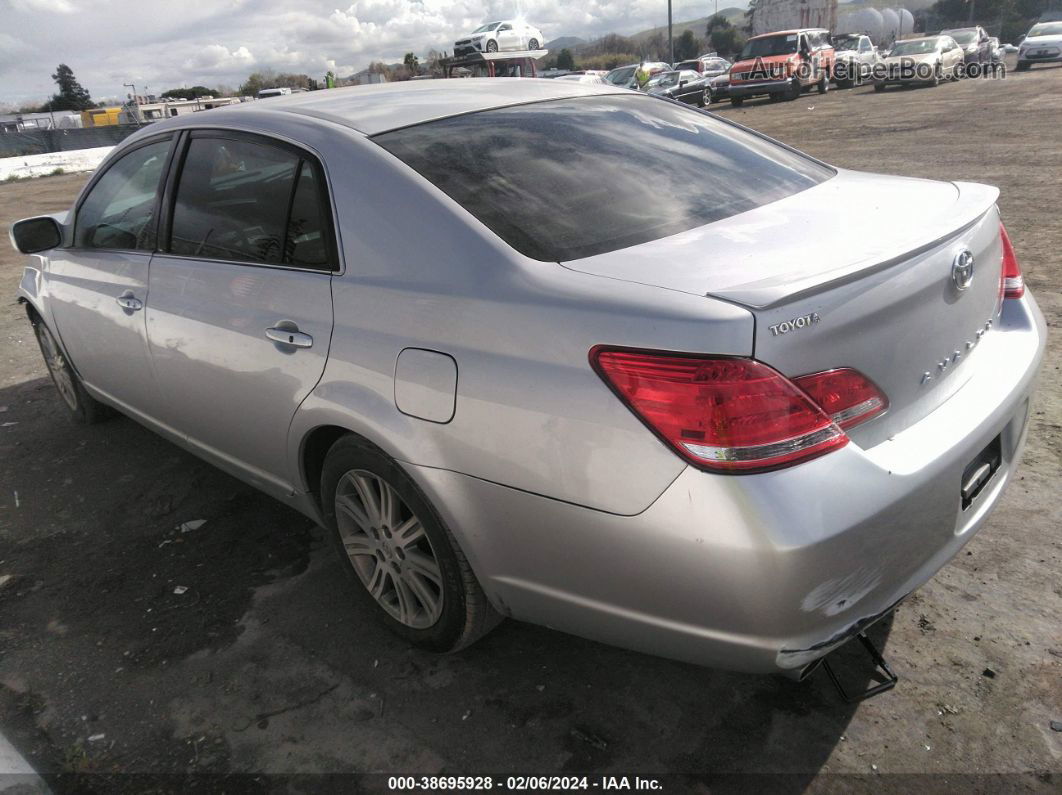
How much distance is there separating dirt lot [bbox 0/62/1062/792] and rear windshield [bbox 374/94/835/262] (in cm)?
130

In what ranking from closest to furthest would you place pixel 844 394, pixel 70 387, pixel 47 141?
pixel 844 394 → pixel 70 387 → pixel 47 141

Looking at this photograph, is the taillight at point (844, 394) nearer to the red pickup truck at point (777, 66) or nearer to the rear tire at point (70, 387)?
the rear tire at point (70, 387)

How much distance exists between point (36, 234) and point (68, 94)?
4281 inches

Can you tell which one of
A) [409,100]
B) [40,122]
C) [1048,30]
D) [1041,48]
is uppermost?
[409,100]

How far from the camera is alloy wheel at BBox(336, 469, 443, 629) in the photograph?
96.3 inches

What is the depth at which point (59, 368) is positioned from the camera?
4738 mm

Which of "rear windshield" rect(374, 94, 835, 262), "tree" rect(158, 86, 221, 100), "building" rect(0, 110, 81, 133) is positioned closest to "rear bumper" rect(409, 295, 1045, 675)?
"rear windshield" rect(374, 94, 835, 262)

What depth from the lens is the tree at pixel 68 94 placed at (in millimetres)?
89062

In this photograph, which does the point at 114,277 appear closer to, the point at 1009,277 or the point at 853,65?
the point at 1009,277

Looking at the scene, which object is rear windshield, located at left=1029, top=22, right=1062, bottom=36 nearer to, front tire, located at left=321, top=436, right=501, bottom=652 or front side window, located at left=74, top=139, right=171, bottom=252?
front side window, located at left=74, top=139, right=171, bottom=252

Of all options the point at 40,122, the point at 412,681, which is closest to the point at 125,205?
the point at 412,681

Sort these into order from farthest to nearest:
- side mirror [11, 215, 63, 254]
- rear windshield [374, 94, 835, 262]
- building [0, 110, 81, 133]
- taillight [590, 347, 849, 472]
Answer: building [0, 110, 81, 133], side mirror [11, 215, 63, 254], rear windshield [374, 94, 835, 262], taillight [590, 347, 849, 472]

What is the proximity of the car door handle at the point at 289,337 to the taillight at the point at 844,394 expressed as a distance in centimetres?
145

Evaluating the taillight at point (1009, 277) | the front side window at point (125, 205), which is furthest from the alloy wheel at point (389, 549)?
the taillight at point (1009, 277)
